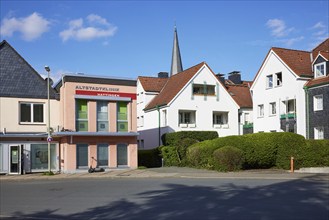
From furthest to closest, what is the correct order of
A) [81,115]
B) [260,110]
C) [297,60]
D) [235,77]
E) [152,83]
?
[235,77] < [152,83] < [260,110] < [297,60] < [81,115]

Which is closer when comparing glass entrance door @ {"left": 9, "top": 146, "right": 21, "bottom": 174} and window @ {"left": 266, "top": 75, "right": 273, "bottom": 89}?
glass entrance door @ {"left": 9, "top": 146, "right": 21, "bottom": 174}

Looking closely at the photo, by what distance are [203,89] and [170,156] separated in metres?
11.7

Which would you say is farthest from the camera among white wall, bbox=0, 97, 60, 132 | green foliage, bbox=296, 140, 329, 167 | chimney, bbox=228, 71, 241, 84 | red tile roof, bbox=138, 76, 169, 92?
chimney, bbox=228, 71, 241, 84

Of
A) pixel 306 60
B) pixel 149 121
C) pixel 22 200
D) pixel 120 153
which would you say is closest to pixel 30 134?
pixel 120 153

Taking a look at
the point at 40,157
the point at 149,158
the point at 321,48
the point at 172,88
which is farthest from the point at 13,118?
the point at 321,48

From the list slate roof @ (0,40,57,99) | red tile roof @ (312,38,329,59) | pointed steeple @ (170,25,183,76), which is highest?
pointed steeple @ (170,25,183,76)

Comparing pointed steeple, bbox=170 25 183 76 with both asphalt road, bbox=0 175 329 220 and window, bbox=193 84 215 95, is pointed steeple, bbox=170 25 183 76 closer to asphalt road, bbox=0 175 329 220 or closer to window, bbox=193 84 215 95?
window, bbox=193 84 215 95

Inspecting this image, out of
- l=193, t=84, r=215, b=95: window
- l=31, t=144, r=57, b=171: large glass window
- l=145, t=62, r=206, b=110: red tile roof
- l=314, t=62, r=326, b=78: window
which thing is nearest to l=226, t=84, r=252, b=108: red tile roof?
l=193, t=84, r=215, b=95: window

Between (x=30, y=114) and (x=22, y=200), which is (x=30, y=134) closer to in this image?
(x=30, y=114)

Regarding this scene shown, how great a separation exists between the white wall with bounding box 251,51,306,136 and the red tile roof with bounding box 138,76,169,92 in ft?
34.6

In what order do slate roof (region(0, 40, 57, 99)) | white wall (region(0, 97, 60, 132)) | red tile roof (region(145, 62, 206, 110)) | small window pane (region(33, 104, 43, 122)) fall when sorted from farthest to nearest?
1. red tile roof (region(145, 62, 206, 110))
2. small window pane (region(33, 104, 43, 122))
3. slate roof (region(0, 40, 57, 99))
4. white wall (region(0, 97, 60, 132))

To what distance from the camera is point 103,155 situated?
29562 mm

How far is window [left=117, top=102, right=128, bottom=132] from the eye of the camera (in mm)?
30312

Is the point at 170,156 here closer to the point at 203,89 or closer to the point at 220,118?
the point at 203,89
